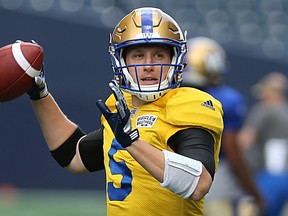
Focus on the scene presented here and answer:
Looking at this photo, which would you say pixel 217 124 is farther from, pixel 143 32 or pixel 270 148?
pixel 270 148

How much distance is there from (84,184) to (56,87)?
4.93 ft

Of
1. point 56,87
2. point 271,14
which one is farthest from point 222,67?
point 271,14

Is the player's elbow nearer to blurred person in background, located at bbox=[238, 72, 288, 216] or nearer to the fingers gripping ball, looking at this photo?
the fingers gripping ball

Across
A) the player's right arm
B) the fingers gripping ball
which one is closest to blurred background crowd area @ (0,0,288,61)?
the player's right arm

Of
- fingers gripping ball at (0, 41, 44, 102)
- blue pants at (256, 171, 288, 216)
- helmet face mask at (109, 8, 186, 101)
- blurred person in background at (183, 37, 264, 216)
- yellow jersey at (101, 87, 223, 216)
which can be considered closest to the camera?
yellow jersey at (101, 87, 223, 216)

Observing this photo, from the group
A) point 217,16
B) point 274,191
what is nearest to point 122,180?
point 274,191

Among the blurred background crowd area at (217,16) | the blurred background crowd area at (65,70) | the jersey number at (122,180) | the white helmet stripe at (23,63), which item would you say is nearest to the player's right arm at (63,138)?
the white helmet stripe at (23,63)

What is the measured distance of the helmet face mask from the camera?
3.28 m

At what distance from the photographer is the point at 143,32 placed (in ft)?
10.8

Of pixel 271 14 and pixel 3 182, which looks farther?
pixel 271 14

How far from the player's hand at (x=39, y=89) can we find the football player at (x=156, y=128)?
0.34 metres

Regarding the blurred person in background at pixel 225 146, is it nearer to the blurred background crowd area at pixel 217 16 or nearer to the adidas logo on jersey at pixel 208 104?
the adidas logo on jersey at pixel 208 104

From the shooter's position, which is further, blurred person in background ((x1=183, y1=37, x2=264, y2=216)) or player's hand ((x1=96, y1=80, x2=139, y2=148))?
blurred person in background ((x1=183, y1=37, x2=264, y2=216))

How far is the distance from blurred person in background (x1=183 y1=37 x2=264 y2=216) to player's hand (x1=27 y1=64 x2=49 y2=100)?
6.14 feet
